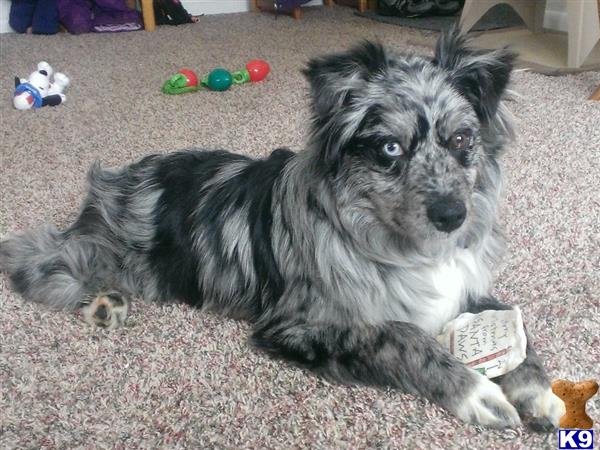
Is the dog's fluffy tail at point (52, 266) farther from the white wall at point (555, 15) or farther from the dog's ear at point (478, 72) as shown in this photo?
the white wall at point (555, 15)

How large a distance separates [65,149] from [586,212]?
258 centimetres

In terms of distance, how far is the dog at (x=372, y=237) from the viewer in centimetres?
158

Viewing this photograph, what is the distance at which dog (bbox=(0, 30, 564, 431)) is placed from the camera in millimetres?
1579

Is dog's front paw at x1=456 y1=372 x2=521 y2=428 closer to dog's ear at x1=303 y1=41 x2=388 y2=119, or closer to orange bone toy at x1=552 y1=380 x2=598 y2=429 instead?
orange bone toy at x1=552 y1=380 x2=598 y2=429

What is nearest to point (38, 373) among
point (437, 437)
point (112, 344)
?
point (112, 344)

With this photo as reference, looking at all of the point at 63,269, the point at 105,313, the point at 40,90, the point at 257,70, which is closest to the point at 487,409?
the point at 105,313

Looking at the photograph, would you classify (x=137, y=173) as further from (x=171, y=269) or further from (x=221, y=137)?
(x=221, y=137)

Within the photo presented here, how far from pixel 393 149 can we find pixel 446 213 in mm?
218

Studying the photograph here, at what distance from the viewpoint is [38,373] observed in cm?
172

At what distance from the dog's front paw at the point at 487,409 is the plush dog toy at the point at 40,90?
137 inches

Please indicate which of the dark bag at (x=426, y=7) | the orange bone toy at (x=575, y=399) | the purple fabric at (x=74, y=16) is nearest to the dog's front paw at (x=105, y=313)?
the orange bone toy at (x=575, y=399)

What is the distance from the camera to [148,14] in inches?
257

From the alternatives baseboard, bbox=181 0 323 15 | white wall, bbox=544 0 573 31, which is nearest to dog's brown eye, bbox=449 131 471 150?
white wall, bbox=544 0 573 31

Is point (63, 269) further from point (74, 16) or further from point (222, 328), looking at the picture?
A: point (74, 16)
